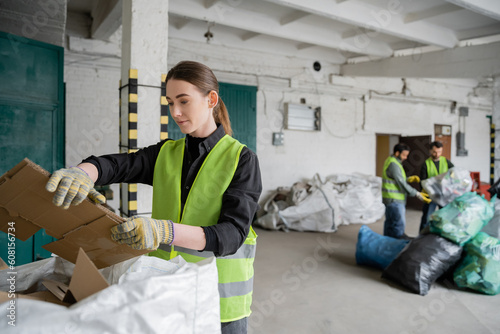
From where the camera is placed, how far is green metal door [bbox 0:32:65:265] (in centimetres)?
324

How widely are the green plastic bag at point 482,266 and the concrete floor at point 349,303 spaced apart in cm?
10

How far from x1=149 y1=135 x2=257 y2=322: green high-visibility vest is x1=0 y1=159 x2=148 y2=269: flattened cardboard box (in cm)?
25

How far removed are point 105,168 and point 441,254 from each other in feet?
10.4

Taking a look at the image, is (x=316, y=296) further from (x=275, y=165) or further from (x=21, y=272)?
(x=275, y=165)

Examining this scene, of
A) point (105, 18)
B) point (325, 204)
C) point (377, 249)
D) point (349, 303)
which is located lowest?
point (349, 303)

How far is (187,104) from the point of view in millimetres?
1241

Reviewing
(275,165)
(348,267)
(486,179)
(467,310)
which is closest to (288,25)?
(275,165)

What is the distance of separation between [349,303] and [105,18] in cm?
427

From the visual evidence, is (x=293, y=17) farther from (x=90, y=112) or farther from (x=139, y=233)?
(x=139, y=233)

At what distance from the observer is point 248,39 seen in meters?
6.69

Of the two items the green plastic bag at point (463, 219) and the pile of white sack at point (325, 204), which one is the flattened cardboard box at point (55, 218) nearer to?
Answer: the green plastic bag at point (463, 219)

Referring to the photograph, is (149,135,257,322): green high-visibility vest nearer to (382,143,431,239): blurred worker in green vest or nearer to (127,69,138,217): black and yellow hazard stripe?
(127,69,138,217): black and yellow hazard stripe

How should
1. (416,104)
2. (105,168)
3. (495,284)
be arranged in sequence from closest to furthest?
(105,168) < (495,284) < (416,104)

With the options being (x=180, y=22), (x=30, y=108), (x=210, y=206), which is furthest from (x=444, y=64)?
(x=210, y=206)
